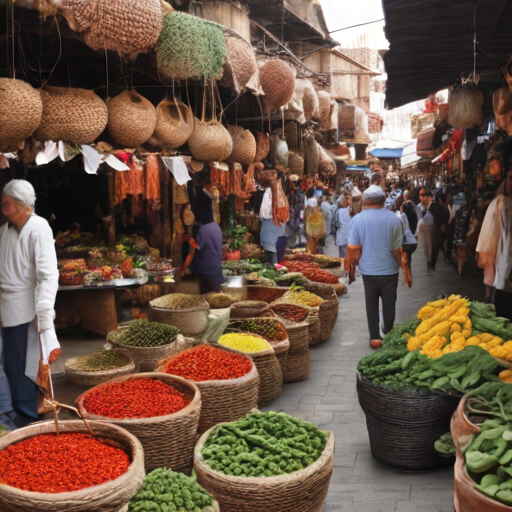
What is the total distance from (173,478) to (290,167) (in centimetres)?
778

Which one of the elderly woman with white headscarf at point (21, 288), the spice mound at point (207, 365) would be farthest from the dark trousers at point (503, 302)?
the elderly woman with white headscarf at point (21, 288)

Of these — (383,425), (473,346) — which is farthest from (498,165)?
(383,425)

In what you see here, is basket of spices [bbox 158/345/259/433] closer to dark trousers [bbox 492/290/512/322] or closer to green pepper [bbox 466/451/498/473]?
green pepper [bbox 466/451/498/473]

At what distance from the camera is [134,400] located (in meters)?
3.86

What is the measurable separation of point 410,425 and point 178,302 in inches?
114

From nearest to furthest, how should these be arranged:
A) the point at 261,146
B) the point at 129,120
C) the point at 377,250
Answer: the point at 129,120
the point at 377,250
the point at 261,146

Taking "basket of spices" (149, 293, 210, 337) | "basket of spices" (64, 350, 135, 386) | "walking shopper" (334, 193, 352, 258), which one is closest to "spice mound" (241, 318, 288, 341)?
"basket of spices" (149, 293, 210, 337)

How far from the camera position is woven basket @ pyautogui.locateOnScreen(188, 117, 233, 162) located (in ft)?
20.2

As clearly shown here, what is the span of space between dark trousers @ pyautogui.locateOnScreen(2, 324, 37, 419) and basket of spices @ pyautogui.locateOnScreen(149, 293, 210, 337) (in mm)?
1581

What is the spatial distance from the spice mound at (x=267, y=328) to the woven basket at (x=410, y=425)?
1927 mm

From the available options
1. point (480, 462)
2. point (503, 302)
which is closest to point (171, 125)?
point (480, 462)

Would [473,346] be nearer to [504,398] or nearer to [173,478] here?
[504,398]

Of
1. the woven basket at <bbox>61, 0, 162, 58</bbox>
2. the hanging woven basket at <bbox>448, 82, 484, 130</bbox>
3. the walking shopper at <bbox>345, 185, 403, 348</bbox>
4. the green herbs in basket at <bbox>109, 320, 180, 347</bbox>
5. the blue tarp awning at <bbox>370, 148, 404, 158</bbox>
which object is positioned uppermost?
the blue tarp awning at <bbox>370, 148, 404, 158</bbox>

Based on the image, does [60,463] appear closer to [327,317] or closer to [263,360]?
[263,360]
